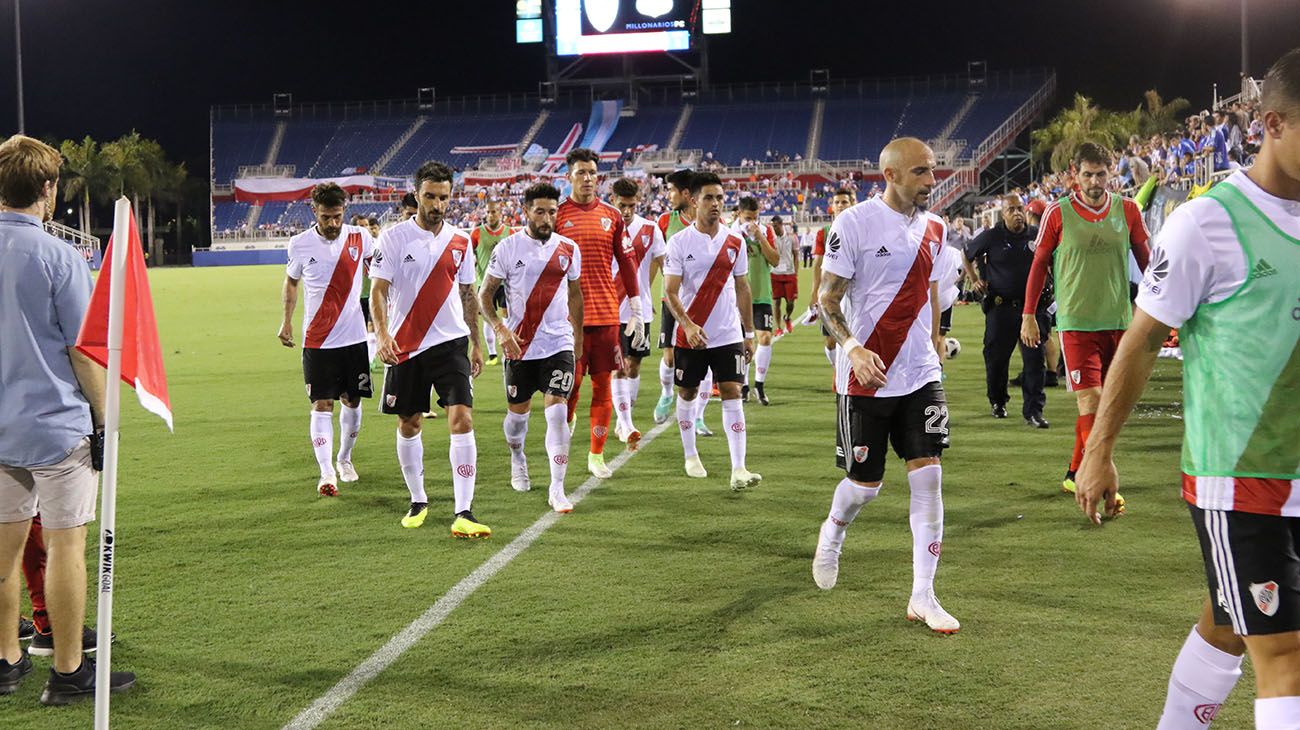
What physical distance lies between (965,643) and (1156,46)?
7938 cm

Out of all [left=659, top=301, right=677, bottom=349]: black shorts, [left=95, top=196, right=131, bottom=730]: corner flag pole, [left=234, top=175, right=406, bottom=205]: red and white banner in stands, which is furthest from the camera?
[left=234, top=175, right=406, bottom=205]: red and white banner in stands

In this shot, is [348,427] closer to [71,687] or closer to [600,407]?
[600,407]

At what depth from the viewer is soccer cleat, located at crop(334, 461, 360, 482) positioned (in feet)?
28.2

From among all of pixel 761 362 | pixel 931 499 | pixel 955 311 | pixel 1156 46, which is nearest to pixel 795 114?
pixel 1156 46

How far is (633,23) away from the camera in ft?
240

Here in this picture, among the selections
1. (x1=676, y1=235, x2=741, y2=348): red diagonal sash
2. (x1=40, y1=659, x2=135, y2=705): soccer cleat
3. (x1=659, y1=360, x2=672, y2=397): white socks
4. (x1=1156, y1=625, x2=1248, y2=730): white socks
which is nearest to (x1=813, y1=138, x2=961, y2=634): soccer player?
(x1=1156, y1=625, x2=1248, y2=730): white socks

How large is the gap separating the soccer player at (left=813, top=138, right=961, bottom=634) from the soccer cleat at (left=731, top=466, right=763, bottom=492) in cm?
282

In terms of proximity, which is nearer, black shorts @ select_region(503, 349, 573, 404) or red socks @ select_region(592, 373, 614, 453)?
black shorts @ select_region(503, 349, 573, 404)

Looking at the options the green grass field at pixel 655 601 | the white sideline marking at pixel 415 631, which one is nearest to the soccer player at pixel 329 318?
the green grass field at pixel 655 601

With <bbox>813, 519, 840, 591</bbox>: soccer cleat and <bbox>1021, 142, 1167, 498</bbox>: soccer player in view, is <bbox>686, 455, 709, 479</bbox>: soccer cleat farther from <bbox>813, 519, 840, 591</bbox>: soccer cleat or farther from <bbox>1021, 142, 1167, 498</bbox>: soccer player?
<bbox>813, 519, 840, 591</bbox>: soccer cleat

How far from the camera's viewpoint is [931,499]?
4953 mm

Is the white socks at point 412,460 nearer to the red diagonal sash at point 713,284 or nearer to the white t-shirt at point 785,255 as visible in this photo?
the red diagonal sash at point 713,284

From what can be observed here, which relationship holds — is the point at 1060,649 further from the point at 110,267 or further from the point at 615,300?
the point at 615,300

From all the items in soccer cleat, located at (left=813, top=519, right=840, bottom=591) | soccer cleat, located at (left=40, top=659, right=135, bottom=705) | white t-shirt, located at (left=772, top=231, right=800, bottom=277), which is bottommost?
soccer cleat, located at (left=40, top=659, right=135, bottom=705)
